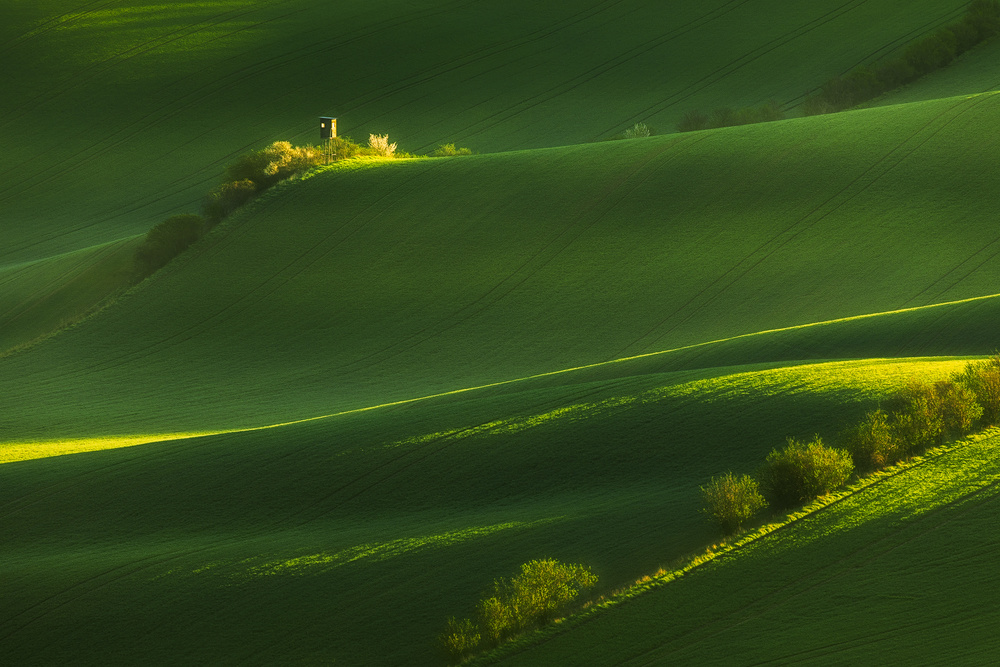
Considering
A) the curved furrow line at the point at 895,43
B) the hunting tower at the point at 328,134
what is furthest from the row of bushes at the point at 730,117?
the hunting tower at the point at 328,134

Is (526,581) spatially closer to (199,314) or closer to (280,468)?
(280,468)

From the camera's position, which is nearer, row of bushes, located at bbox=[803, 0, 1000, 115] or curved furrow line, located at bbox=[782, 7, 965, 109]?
row of bushes, located at bbox=[803, 0, 1000, 115]

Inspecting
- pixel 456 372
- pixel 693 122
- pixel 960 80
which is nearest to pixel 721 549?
pixel 456 372

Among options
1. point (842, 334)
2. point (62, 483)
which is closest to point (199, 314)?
point (62, 483)

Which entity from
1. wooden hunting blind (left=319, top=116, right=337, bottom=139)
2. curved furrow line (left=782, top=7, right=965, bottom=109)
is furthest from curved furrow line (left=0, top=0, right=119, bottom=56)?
curved furrow line (left=782, top=7, right=965, bottom=109)

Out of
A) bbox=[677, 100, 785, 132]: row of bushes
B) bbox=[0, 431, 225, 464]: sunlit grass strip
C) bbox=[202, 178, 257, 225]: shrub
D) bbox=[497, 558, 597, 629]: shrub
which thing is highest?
bbox=[677, 100, 785, 132]: row of bushes

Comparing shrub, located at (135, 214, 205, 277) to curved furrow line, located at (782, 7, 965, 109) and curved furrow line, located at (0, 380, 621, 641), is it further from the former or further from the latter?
curved furrow line, located at (782, 7, 965, 109)

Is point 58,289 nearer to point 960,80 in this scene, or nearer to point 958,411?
point 958,411
